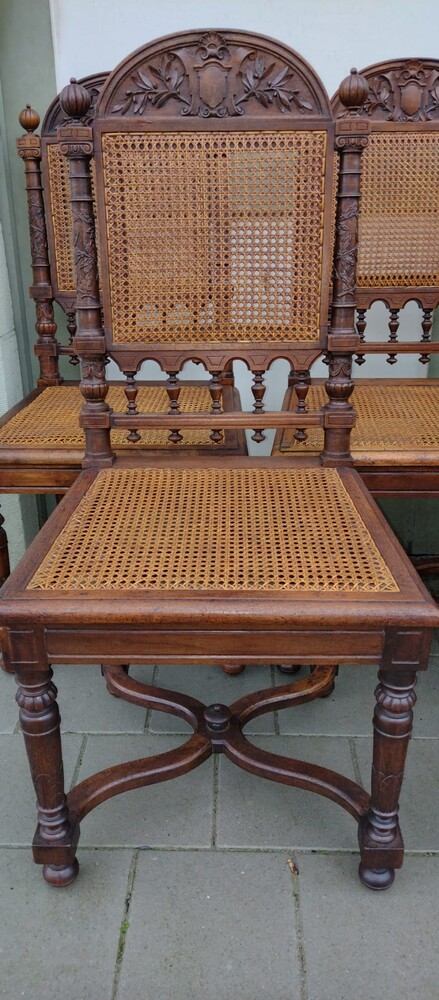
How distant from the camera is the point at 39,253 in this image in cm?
240

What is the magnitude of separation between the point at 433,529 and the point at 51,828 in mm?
1949

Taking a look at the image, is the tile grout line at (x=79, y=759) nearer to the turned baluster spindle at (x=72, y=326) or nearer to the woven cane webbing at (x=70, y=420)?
the woven cane webbing at (x=70, y=420)

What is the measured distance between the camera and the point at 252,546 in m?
1.44

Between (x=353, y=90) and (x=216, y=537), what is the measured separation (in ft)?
3.02

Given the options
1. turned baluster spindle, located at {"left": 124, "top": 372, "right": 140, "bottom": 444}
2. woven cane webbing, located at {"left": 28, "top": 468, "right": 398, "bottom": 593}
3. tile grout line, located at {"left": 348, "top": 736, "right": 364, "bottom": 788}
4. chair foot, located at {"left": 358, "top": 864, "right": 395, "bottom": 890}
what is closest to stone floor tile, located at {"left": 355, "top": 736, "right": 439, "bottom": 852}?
tile grout line, located at {"left": 348, "top": 736, "right": 364, "bottom": 788}

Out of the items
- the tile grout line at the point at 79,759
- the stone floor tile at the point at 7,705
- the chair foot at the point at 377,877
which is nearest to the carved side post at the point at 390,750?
the chair foot at the point at 377,877

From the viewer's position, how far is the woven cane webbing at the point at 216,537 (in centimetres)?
135

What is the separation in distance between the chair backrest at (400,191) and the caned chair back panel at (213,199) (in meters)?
0.63

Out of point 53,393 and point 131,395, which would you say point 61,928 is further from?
point 53,393

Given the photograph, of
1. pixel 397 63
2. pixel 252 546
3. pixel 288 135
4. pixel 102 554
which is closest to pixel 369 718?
pixel 252 546

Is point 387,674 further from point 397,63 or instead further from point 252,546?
point 397,63

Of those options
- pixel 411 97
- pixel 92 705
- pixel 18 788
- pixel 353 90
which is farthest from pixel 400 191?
pixel 18 788

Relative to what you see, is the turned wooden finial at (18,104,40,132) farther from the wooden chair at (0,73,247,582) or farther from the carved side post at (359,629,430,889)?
the carved side post at (359,629,430,889)

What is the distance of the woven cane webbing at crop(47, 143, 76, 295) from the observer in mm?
2312
